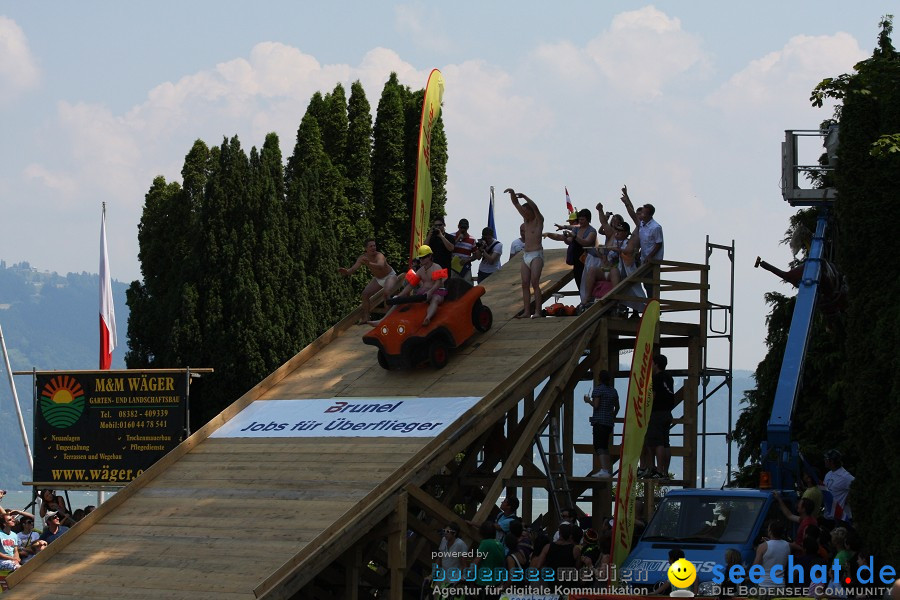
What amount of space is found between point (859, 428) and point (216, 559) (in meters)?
8.02

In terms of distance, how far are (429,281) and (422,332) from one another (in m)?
0.74

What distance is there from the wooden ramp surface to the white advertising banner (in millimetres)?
171

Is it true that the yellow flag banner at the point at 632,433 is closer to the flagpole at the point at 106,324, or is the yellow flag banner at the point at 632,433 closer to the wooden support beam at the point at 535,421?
the wooden support beam at the point at 535,421

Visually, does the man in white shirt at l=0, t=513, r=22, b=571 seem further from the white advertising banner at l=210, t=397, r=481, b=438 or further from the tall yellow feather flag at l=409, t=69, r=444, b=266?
the tall yellow feather flag at l=409, t=69, r=444, b=266

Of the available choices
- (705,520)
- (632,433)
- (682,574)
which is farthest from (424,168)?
(682,574)

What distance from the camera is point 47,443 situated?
24516mm

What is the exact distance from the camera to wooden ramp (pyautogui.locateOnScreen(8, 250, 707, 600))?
53.7ft

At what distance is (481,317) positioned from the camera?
20641mm

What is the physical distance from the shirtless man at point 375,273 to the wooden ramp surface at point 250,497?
4.07 feet

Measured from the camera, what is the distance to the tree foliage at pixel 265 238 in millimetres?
33594

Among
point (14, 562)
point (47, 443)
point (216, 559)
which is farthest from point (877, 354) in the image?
point (47, 443)

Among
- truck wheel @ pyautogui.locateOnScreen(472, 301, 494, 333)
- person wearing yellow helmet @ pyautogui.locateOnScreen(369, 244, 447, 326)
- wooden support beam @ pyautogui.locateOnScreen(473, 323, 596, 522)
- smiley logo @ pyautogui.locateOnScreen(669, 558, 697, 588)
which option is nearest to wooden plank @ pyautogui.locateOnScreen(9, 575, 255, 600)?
wooden support beam @ pyautogui.locateOnScreen(473, 323, 596, 522)

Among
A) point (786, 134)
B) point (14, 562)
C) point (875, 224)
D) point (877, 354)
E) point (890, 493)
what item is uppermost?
point (786, 134)

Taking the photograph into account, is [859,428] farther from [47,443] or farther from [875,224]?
[47,443]
